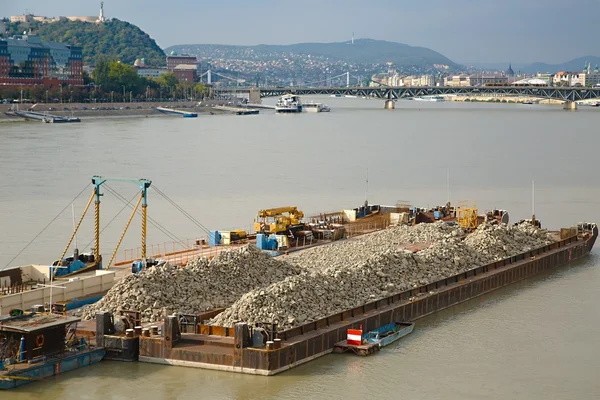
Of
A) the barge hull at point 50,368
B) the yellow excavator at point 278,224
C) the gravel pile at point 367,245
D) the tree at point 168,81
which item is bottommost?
the barge hull at point 50,368

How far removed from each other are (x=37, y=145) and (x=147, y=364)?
43.4m

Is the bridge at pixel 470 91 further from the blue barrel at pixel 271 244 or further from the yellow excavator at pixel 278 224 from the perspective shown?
the blue barrel at pixel 271 244

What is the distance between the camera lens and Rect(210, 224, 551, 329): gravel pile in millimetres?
15250

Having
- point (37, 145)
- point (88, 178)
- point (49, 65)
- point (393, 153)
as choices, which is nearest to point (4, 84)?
point (49, 65)

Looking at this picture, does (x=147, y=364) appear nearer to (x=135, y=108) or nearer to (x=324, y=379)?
(x=324, y=379)

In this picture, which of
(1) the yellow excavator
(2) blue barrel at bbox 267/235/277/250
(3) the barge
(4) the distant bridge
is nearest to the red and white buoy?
(3) the barge

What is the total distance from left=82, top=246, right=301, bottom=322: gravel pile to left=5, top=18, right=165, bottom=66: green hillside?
166 meters

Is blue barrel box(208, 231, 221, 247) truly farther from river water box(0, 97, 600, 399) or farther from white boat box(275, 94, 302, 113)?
white boat box(275, 94, 302, 113)

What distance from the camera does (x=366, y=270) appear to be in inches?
722

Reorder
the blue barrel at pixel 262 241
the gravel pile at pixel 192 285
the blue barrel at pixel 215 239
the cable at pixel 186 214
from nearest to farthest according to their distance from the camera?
1. the gravel pile at pixel 192 285
2. the blue barrel at pixel 262 241
3. the blue barrel at pixel 215 239
4. the cable at pixel 186 214

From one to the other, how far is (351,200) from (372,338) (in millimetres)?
18479

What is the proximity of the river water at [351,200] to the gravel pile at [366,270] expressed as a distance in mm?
939

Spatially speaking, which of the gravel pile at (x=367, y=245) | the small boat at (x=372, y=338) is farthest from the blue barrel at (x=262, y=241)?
the small boat at (x=372, y=338)

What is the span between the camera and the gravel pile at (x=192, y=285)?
52.1ft
